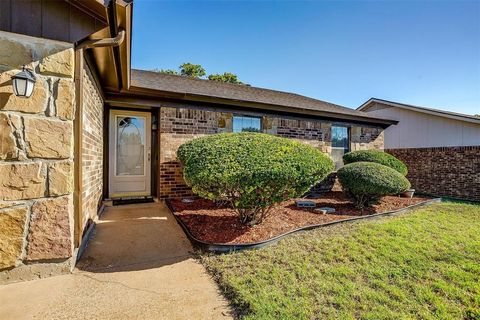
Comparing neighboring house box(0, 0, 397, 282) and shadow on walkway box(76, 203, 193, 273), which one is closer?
neighboring house box(0, 0, 397, 282)

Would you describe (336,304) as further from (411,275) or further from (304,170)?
(304,170)

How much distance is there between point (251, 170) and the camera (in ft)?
11.3

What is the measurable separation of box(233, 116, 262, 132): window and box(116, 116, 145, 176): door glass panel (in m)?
2.69

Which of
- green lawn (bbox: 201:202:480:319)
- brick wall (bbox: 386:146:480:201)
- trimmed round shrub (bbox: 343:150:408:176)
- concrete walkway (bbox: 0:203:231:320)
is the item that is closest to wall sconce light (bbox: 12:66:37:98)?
concrete walkway (bbox: 0:203:231:320)

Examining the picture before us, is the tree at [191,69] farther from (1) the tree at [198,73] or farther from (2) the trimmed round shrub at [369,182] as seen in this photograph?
(2) the trimmed round shrub at [369,182]

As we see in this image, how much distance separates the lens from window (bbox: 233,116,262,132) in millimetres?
7139

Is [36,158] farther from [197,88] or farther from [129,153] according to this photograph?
[197,88]

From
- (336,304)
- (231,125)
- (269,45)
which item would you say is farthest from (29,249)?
(269,45)

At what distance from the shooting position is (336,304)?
2268 millimetres

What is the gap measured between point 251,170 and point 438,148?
10.9m

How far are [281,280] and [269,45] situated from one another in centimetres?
940

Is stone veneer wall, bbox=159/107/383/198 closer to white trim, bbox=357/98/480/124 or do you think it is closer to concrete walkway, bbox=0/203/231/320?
concrete walkway, bbox=0/203/231/320

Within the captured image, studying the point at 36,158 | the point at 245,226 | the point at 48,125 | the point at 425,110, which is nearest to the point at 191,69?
the point at 425,110

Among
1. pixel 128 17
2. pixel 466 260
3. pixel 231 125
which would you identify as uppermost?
pixel 128 17
